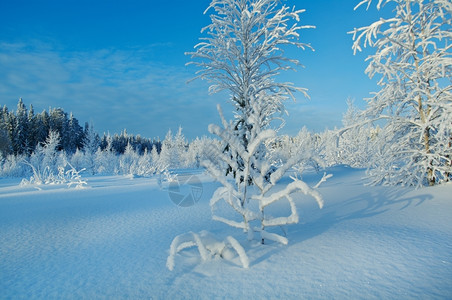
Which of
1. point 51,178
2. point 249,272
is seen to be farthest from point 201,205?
point 51,178

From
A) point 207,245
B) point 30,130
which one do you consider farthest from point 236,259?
point 30,130

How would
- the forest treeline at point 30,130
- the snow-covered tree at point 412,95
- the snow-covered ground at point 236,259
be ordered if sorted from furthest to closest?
the forest treeline at point 30,130, the snow-covered tree at point 412,95, the snow-covered ground at point 236,259

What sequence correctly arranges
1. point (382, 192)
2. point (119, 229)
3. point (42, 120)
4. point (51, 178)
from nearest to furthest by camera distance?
point (119, 229) < point (382, 192) < point (51, 178) < point (42, 120)

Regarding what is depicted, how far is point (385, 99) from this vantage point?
6.37 metres

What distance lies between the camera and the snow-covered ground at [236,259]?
70.5 inches

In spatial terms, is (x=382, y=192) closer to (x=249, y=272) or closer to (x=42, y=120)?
(x=249, y=272)

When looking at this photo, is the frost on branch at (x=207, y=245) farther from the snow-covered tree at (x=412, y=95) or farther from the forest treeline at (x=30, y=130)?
the forest treeline at (x=30, y=130)

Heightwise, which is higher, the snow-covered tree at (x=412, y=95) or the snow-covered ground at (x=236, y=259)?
the snow-covered tree at (x=412, y=95)

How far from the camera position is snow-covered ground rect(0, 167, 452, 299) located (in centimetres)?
179

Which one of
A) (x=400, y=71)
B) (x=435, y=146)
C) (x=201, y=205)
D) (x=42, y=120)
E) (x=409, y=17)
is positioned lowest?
(x=201, y=205)

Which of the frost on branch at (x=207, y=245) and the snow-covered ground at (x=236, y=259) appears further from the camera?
the frost on branch at (x=207, y=245)

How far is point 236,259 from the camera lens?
2268mm

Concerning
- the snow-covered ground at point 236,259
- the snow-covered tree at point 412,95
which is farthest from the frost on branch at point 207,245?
the snow-covered tree at point 412,95

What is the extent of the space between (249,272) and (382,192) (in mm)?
5079
